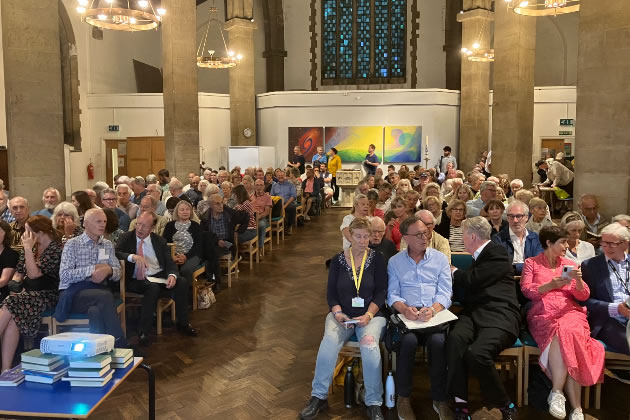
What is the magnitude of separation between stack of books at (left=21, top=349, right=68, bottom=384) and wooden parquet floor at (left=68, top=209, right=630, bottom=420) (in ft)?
3.43

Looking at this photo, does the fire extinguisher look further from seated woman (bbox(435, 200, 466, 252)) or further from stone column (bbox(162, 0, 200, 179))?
seated woman (bbox(435, 200, 466, 252))

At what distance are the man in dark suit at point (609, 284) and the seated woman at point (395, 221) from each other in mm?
2147

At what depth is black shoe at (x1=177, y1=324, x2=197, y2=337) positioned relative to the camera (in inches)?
218

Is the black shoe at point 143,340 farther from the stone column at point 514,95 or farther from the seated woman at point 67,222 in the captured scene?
the stone column at point 514,95

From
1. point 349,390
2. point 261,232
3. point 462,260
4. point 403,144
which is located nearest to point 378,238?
A: point 462,260

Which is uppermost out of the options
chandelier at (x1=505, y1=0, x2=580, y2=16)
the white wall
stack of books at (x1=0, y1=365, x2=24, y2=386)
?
chandelier at (x1=505, y1=0, x2=580, y2=16)

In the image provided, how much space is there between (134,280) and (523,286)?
11.1ft

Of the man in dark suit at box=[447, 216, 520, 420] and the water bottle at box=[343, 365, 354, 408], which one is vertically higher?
the man in dark suit at box=[447, 216, 520, 420]

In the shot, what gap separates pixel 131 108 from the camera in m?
18.9

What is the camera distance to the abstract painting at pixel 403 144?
1869 centimetres

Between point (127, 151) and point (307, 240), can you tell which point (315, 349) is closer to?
point (307, 240)

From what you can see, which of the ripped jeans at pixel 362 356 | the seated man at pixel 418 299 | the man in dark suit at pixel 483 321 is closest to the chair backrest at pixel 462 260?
the man in dark suit at pixel 483 321

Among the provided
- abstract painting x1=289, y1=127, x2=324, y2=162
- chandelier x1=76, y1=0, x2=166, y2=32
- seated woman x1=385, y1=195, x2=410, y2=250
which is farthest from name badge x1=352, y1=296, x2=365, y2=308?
abstract painting x1=289, y1=127, x2=324, y2=162

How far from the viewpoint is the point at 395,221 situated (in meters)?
6.10
